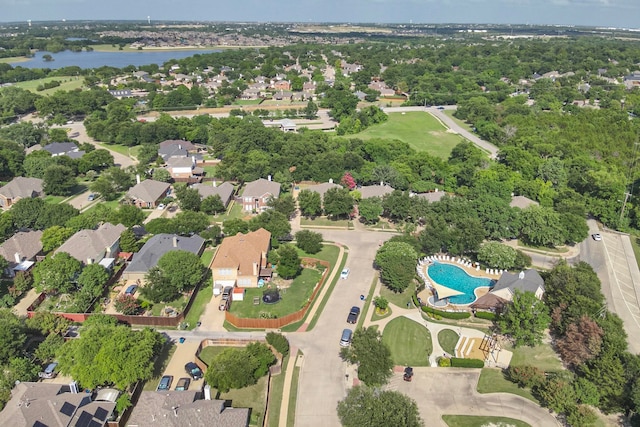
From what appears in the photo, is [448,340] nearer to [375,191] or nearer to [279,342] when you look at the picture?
[279,342]

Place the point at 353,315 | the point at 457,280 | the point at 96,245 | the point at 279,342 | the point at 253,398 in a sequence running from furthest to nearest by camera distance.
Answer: the point at 96,245 → the point at 457,280 → the point at 353,315 → the point at 279,342 → the point at 253,398

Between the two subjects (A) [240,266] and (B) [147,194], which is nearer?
(A) [240,266]

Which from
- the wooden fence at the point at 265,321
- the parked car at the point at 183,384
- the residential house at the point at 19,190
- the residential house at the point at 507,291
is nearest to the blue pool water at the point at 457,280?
the residential house at the point at 507,291

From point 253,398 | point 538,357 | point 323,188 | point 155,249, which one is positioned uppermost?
point 155,249

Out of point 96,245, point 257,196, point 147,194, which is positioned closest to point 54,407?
point 96,245

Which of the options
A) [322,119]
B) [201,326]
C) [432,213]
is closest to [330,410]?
[201,326]

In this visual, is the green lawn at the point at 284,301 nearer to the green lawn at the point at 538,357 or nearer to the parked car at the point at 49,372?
the parked car at the point at 49,372
